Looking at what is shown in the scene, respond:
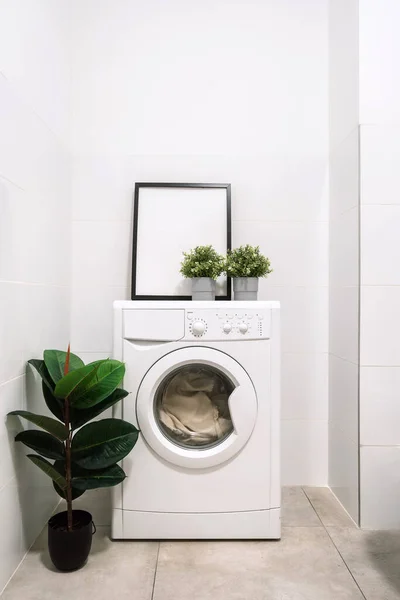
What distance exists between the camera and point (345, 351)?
202 centimetres

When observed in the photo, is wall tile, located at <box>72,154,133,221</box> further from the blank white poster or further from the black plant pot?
the black plant pot

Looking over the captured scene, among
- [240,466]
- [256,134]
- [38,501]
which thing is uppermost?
[256,134]

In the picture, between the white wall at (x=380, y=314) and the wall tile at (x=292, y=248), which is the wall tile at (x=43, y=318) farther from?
the white wall at (x=380, y=314)

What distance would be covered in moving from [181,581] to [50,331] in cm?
101

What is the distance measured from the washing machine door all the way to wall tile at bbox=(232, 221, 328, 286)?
0.70 meters

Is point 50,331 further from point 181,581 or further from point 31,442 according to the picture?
point 181,581

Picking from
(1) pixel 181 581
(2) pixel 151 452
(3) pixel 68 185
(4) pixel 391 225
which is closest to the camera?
(1) pixel 181 581

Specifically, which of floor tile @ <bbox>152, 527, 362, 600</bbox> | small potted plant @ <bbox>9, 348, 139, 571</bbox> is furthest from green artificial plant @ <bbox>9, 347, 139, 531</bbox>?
floor tile @ <bbox>152, 527, 362, 600</bbox>

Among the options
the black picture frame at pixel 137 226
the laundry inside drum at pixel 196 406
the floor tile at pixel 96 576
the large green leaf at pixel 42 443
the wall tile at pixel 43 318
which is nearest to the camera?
the floor tile at pixel 96 576

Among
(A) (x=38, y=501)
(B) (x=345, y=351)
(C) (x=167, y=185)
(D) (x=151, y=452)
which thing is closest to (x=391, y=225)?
(B) (x=345, y=351)

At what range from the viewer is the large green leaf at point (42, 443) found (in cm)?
152

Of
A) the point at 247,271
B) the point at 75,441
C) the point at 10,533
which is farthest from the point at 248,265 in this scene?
the point at 10,533

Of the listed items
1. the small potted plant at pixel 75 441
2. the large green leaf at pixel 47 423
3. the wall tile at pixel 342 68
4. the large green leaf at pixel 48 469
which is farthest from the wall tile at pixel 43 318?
the wall tile at pixel 342 68

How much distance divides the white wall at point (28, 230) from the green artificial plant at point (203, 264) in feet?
1.82
